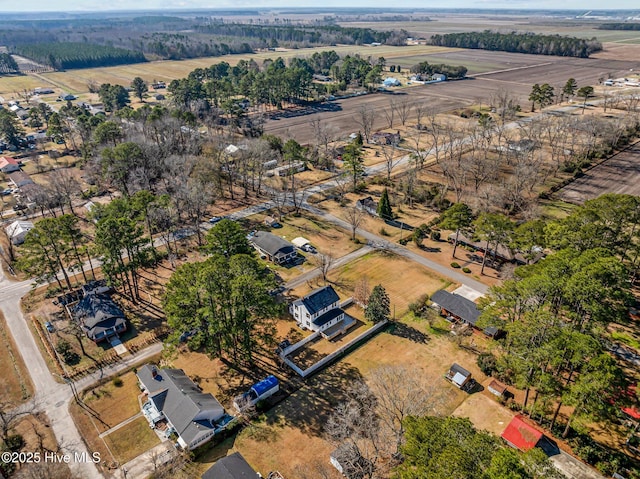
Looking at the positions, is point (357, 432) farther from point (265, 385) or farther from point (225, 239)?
point (225, 239)

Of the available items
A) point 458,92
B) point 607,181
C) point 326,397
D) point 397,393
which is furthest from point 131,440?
point 458,92

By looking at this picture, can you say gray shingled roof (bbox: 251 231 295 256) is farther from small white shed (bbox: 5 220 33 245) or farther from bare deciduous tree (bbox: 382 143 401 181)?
small white shed (bbox: 5 220 33 245)

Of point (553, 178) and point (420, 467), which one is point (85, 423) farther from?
point (553, 178)

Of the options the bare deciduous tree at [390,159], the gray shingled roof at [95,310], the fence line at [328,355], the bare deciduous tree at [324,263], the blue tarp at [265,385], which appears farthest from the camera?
the bare deciduous tree at [390,159]

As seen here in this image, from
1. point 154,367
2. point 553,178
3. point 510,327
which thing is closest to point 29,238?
point 154,367

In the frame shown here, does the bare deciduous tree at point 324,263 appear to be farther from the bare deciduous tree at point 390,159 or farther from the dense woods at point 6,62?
the dense woods at point 6,62

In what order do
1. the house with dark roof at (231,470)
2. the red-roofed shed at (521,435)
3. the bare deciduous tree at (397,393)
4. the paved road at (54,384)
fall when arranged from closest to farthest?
the house with dark roof at (231,470)
the red-roofed shed at (521,435)
the paved road at (54,384)
the bare deciduous tree at (397,393)

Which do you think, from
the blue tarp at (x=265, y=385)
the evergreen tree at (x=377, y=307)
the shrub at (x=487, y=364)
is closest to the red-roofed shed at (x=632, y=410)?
the shrub at (x=487, y=364)
